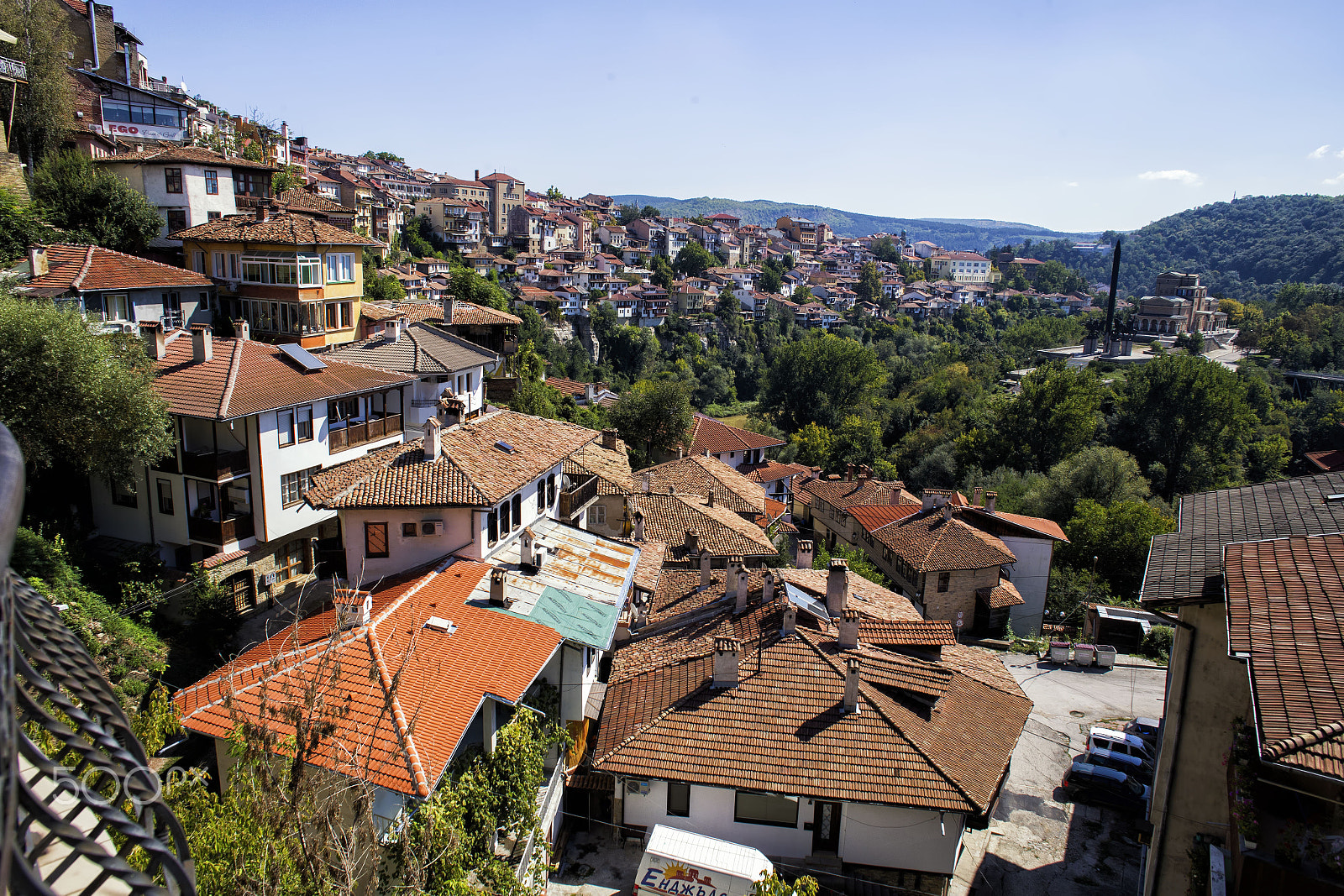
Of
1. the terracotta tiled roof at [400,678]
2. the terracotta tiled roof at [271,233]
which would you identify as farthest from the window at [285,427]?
the terracotta tiled roof at [271,233]

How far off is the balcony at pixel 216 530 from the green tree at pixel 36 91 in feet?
65.5

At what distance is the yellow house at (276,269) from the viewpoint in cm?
2605

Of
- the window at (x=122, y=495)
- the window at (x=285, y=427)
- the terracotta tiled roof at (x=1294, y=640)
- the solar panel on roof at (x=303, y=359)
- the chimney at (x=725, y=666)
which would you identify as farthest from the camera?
the solar panel on roof at (x=303, y=359)

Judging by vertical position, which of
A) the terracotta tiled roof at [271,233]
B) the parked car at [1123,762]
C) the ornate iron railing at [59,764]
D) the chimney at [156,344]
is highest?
the terracotta tiled roof at [271,233]

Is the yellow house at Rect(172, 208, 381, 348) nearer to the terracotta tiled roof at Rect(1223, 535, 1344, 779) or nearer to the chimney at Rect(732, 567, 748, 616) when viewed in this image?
the chimney at Rect(732, 567, 748, 616)

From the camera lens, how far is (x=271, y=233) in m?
26.1

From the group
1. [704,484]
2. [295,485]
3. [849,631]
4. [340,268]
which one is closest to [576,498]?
[295,485]

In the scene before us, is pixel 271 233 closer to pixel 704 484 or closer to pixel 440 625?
pixel 440 625

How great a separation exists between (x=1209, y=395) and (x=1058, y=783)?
181 feet

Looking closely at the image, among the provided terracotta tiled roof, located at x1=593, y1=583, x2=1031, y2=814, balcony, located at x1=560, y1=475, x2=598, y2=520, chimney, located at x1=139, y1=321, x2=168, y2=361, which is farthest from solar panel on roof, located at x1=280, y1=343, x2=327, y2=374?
terracotta tiled roof, located at x1=593, y1=583, x2=1031, y2=814

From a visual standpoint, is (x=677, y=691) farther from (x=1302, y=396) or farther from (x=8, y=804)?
(x=1302, y=396)

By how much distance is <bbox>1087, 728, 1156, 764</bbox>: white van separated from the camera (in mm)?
18094

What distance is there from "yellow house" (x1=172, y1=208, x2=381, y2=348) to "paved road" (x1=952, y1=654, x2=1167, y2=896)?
25.2m

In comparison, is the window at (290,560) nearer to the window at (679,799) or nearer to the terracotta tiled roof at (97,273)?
the terracotta tiled roof at (97,273)
